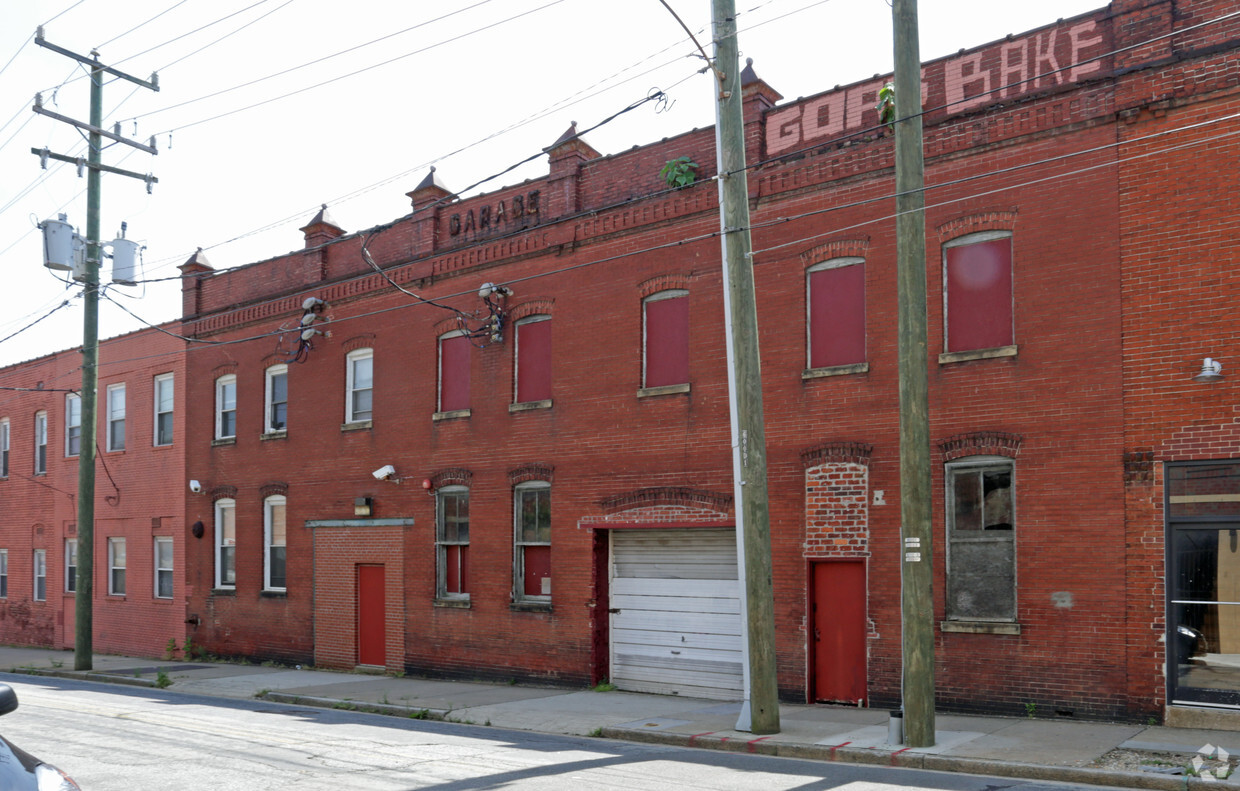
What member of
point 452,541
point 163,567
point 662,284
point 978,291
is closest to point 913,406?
point 978,291

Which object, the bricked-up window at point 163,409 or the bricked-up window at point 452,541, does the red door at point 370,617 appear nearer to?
the bricked-up window at point 452,541

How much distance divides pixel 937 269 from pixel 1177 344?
3.13 metres

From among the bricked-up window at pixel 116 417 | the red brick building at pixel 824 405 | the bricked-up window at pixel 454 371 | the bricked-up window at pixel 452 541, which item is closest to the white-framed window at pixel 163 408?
the bricked-up window at pixel 116 417

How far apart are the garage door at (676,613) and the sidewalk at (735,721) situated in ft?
1.82

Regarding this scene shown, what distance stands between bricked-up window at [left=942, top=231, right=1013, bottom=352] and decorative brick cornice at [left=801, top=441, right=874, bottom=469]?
1803mm

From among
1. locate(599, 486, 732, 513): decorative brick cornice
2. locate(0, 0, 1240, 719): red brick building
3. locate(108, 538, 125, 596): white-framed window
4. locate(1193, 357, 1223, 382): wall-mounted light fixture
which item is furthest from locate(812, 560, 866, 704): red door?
locate(108, 538, 125, 596): white-framed window

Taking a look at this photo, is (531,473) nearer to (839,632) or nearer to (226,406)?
(839,632)

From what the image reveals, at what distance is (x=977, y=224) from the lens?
557 inches

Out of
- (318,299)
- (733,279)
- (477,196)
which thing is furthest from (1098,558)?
(318,299)

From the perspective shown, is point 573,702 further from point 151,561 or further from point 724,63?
point 151,561

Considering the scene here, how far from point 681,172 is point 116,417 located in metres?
18.8

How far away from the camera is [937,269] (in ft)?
47.5

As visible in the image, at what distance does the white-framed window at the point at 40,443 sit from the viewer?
31625 millimetres

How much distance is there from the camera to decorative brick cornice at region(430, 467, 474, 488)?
65.7ft
